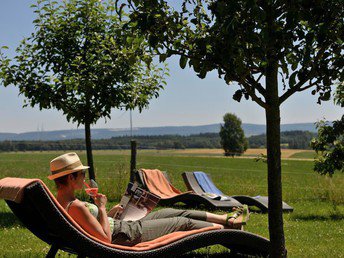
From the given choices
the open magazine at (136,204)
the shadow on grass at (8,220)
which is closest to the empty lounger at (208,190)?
the shadow on grass at (8,220)

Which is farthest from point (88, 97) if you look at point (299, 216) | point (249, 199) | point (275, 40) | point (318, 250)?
point (275, 40)

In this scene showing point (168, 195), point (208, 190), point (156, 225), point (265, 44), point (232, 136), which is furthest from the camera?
point (232, 136)

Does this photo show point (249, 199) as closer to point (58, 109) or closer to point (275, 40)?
point (58, 109)

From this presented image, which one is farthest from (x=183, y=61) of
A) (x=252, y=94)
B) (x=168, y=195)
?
(x=168, y=195)

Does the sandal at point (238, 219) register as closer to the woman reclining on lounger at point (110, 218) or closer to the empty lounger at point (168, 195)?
the woman reclining on lounger at point (110, 218)

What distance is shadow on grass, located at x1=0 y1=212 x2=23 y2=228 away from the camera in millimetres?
9289

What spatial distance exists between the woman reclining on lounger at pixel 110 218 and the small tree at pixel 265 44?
0.97 meters

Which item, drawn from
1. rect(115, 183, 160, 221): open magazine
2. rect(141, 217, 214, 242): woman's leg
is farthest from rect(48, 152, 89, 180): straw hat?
rect(115, 183, 160, 221): open magazine

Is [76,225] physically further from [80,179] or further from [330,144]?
[330,144]

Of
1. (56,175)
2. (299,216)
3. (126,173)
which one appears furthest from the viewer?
(126,173)

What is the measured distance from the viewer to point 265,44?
414cm

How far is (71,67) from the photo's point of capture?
453 inches

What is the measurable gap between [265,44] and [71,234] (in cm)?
207

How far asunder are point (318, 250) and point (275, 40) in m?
3.83
